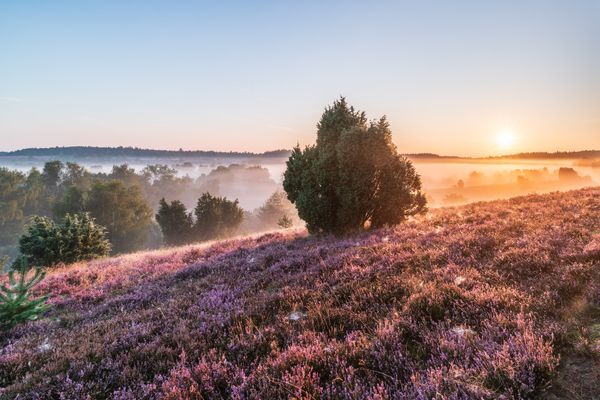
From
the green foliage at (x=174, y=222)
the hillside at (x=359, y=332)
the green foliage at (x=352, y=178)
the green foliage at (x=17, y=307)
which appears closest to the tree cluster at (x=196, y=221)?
the green foliage at (x=174, y=222)

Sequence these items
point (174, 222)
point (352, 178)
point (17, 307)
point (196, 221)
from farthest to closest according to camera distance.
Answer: point (196, 221) < point (174, 222) < point (352, 178) < point (17, 307)

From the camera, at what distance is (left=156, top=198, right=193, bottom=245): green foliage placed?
5975 cm

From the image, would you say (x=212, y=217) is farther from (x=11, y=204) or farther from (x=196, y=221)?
(x=11, y=204)

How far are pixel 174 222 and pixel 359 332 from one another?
198ft

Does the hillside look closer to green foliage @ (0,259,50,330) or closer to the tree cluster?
green foliage @ (0,259,50,330)

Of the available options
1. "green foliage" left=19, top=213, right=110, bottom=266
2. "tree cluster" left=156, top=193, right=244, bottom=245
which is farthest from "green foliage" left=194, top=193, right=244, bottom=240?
"green foliage" left=19, top=213, right=110, bottom=266

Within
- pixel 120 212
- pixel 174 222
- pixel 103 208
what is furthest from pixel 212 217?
pixel 103 208

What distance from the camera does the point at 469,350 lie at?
11.9ft

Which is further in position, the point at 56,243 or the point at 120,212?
the point at 120,212

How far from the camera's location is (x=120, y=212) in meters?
65.9

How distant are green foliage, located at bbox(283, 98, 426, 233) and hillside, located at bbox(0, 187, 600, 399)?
19.7 ft

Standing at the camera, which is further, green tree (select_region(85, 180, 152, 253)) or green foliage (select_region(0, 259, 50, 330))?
green tree (select_region(85, 180, 152, 253))

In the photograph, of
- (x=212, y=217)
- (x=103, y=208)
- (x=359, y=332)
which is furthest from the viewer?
(x=103, y=208)

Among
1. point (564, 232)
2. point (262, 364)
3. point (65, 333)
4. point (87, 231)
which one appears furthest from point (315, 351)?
point (87, 231)
